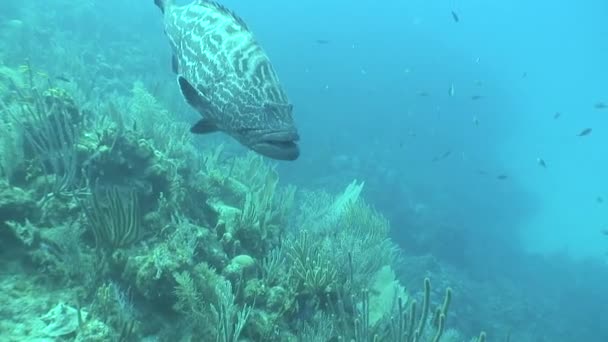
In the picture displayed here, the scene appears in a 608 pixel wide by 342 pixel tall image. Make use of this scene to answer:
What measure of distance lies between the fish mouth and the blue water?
913 centimetres

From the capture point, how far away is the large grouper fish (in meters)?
3.14

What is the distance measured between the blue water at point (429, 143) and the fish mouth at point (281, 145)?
9.13 m

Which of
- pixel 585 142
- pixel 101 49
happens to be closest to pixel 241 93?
pixel 101 49

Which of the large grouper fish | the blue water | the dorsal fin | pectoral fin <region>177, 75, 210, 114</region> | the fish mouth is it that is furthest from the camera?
the blue water

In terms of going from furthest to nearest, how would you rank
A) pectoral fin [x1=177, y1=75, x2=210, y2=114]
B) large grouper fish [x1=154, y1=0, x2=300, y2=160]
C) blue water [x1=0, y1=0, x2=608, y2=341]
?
blue water [x1=0, y1=0, x2=608, y2=341] → pectoral fin [x1=177, y1=75, x2=210, y2=114] → large grouper fish [x1=154, y1=0, x2=300, y2=160]

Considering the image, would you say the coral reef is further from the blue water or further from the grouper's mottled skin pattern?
the blue water

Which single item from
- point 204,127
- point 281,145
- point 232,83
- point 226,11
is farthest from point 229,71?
point 281,145

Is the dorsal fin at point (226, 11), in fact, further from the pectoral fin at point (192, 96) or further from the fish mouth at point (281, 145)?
the fish mouth at point (281, 145)

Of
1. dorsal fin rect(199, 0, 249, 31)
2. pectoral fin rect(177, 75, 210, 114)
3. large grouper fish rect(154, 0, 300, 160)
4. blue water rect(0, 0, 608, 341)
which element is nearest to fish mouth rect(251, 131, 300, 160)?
large grouper fish rect(154, 0, 300, 160)

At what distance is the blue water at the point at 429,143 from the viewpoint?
20531 mm

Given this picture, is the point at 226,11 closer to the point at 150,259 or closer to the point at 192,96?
the point at 192,96

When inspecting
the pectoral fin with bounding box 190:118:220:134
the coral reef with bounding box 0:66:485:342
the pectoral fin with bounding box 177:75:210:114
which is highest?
the pectoral fin with bounding box 177:75:210:114

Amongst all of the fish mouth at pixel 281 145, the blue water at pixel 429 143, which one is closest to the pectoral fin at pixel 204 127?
the fish mouth at pixel 281 145

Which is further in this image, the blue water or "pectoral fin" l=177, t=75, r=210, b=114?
the blue water
